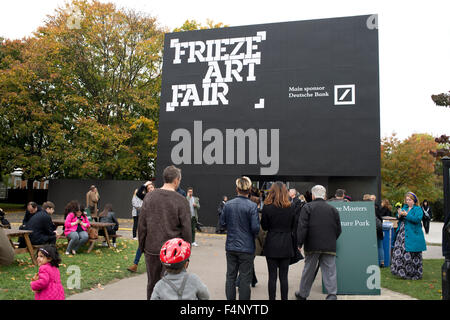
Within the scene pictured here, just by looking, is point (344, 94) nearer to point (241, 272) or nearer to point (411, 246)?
point (411, 246)

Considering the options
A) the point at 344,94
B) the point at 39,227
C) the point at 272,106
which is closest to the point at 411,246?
the point at 39,227

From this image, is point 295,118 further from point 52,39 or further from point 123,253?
point 52,39

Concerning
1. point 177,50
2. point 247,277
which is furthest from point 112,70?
point 247,277

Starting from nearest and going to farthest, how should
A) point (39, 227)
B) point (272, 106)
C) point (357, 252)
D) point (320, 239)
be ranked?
1. point (320, 239)
2. point (357, 252)
3. point (39, 227)
4. point (272, 106)

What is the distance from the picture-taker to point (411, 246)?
8.22 meters

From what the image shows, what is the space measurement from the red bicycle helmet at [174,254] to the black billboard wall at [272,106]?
13927 mm

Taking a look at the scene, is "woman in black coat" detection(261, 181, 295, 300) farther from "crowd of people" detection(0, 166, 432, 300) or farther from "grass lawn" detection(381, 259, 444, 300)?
"grass lawn" detection(381, 259, 444, 300)

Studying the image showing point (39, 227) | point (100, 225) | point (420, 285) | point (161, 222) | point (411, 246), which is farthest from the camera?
point (100, 225)

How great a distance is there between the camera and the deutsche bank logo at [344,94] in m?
16.3

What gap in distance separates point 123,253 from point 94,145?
14.9 metres

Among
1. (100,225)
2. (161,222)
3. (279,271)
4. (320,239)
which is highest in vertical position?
(161,222)

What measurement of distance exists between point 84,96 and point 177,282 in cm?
2543

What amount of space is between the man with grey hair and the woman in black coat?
413 millimetres

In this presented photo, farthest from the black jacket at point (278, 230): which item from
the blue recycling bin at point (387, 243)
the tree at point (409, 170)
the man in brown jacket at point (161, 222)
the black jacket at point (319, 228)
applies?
the tree at point (409, 170)
